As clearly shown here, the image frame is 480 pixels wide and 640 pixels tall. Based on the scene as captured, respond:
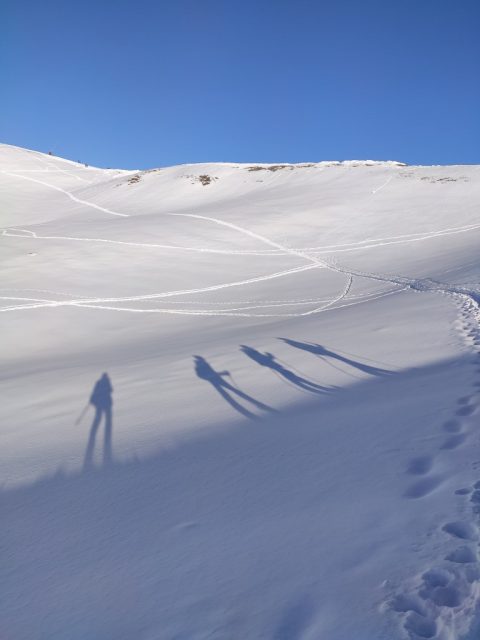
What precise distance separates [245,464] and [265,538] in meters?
1.10

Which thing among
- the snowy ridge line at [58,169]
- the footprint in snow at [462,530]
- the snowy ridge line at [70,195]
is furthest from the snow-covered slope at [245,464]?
the snowy ridge line at [58,169]

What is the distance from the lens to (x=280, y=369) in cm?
674

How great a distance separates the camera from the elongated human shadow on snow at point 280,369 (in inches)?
229

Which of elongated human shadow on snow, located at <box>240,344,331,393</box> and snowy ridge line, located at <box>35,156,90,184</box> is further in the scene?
snowy ridge line, located at <box>35,156,90,184</box>

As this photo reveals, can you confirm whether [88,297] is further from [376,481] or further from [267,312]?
[376,481]

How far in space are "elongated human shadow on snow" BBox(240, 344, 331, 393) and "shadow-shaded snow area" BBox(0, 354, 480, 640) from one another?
136 cm

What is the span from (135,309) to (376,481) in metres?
11.3

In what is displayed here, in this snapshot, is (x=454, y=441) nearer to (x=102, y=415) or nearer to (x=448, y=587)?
(x=448, y=587)

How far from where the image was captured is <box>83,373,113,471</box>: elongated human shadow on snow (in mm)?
4527

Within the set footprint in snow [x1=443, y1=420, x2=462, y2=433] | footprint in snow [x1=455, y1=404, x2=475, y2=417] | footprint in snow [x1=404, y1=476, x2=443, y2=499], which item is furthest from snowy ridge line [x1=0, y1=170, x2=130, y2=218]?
footprint in snow [x1=404, y1=476, x2=443, y2=499]

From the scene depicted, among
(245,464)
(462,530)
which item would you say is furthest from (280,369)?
(462,530)

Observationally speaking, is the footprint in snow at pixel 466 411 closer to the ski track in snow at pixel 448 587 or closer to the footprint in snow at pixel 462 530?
the ski track in snow at pixel 448 587

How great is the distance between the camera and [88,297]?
14.6m

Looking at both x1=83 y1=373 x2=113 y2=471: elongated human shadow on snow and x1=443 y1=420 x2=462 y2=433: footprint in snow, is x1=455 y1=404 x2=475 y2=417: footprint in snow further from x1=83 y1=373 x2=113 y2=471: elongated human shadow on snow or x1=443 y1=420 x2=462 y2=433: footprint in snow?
x1=83 y1=373 x2=113 y2=471: elongated human shadow on snow
